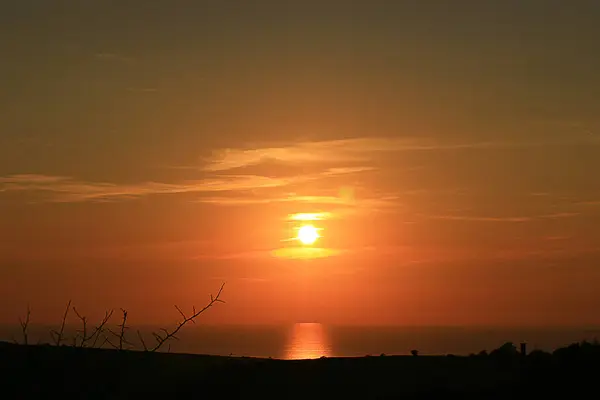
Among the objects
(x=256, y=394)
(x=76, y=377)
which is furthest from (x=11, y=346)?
(x=256, y=394)

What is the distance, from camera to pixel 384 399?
1827 cm

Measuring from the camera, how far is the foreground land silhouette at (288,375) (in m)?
18.5

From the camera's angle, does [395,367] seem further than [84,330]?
Yes

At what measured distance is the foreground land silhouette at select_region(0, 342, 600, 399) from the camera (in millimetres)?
18516

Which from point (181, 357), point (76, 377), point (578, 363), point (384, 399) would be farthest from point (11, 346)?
point (578, 363)

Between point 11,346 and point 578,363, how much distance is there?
1143 cm

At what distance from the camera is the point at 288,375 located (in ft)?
64.0

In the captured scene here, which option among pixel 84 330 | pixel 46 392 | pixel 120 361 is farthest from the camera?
pixel 120 361

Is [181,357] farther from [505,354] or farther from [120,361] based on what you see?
[505,354]

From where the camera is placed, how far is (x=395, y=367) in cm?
1966

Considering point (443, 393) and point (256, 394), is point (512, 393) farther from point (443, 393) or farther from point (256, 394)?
point (256, 394)

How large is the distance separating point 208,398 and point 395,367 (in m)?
3.80

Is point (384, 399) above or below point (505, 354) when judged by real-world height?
below

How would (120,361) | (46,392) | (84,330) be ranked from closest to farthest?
(84,330), (46,392), (120,361)
